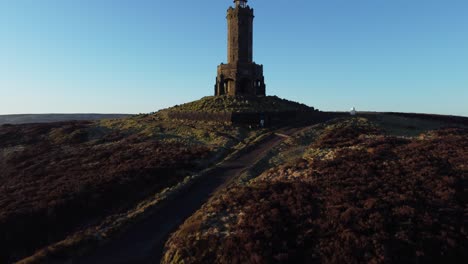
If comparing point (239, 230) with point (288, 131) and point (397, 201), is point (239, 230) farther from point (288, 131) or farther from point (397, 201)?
point (288, 131)

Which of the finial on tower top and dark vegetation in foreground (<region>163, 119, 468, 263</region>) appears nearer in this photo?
dark vegetation in foreground (<region>163, 119, 468, 263</region>)

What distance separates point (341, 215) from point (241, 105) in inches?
1448

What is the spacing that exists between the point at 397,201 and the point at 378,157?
27.8 ft

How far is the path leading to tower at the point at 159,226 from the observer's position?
16188 mm

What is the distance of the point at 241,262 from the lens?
14688 millimetres

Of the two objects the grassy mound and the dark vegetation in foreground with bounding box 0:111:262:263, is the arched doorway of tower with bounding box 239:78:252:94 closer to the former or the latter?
the grassy mound

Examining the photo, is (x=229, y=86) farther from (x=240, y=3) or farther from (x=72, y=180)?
(x=72, y=180)

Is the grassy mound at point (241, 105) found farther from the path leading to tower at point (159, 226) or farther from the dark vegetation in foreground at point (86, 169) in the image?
the path leading to tower at point (159, 226)

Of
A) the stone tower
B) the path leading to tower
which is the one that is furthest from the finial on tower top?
the path leading to tower

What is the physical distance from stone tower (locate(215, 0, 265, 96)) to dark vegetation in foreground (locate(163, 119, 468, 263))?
34903 mm

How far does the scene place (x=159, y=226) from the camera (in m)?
19.2

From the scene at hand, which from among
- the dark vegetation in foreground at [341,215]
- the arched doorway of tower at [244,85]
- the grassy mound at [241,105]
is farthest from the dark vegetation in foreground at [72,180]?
the arched doorway of tower at [244,85]

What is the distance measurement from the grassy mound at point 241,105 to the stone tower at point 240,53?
348 centimetres

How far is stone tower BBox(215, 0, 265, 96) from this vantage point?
5900 cm
